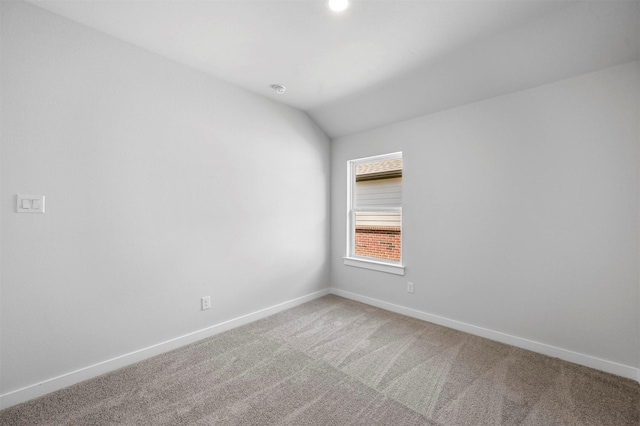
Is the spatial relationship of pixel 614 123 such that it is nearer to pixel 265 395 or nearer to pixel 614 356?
pixel 614 356

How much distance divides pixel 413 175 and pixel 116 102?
289cm

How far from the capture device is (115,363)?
210 cm

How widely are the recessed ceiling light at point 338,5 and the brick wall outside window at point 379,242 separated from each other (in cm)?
240

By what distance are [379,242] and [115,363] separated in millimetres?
2930

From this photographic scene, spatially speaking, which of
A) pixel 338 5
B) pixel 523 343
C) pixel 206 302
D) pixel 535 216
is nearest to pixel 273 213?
pixel 206 302

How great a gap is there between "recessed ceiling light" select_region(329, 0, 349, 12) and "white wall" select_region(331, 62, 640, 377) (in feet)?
5.40

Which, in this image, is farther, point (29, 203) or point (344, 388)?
point (344, 388)

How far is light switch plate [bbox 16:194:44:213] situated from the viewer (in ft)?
5.66

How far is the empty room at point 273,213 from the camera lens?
68.6 inches

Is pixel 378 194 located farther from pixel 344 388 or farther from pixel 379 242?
pixel 344 388

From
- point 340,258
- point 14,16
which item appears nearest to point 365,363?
point 340,258

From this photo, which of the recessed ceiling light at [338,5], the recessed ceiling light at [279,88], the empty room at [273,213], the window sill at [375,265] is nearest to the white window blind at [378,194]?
the empty room at [273,213]

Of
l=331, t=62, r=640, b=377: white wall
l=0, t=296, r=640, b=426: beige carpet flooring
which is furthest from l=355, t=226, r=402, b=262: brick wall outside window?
l=0, t=296, r=640, b=426: beige carpet flooring

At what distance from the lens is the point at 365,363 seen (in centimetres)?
219
